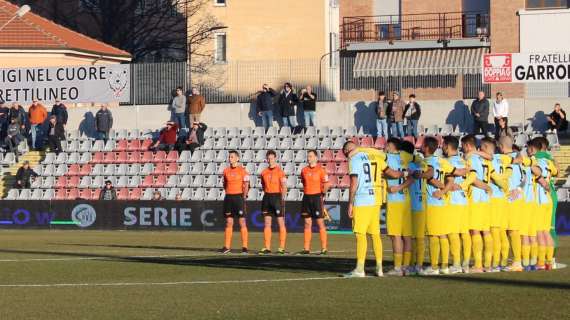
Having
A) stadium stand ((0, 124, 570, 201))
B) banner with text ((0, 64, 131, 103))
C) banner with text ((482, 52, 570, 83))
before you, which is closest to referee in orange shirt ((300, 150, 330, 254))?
stadium stand ((0, 124, 570, 201))

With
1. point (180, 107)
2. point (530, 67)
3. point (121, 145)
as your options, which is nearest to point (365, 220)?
point (530, 67)

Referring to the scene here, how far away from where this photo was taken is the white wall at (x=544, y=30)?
53875 mm

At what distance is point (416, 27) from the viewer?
200 ft

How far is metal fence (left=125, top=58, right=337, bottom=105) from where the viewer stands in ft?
155

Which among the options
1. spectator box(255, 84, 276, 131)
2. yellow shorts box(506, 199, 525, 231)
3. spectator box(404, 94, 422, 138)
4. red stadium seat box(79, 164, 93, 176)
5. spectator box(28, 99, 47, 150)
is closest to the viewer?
yellow shorts box(506, 199, 525, 231)

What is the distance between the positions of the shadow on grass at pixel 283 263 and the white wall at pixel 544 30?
31183 mm

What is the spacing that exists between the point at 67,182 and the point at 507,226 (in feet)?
83.7

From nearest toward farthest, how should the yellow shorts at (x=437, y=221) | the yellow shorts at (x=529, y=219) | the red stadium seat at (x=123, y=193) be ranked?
the yellow shorts at (x=437, y=221)
the yellow shorts at (x=529, y=219)
the red stadium seat at (x=123, y=193)

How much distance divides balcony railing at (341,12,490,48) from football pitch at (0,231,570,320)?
122 feet

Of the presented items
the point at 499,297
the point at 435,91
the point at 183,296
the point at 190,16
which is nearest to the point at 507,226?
the point at 499,297

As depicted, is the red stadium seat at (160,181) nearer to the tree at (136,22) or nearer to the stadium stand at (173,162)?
the stadium stand at (173,162)

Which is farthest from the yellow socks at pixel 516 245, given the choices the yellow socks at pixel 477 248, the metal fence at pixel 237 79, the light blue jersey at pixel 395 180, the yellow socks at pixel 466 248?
the metal fence at pixel 237 79

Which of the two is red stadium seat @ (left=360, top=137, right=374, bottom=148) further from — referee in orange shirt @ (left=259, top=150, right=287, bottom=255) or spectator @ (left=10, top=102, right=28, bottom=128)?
referee in orange shirt @ (left=259, top=150, right=287, bottom=255)

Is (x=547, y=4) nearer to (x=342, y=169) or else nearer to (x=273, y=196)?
(x=342, y=169)
